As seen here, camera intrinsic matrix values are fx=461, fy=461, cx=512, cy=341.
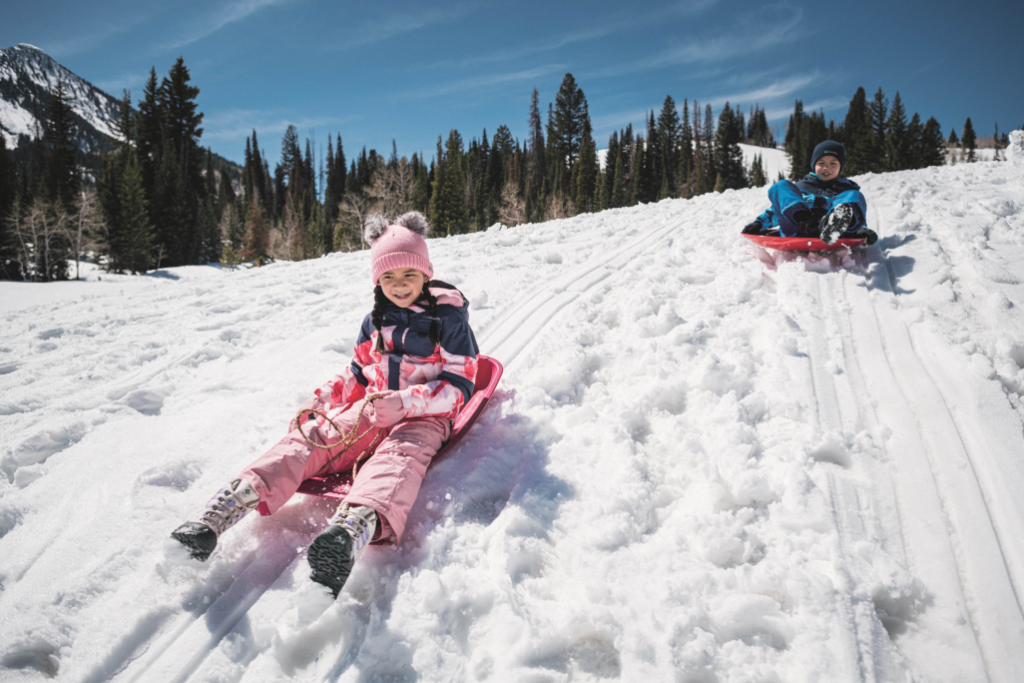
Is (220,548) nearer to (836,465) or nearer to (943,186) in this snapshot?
(836,465)

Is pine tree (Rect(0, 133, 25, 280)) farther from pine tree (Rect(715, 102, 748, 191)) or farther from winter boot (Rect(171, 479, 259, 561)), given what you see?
pine tree (Rect(715, 102, 748, 191))

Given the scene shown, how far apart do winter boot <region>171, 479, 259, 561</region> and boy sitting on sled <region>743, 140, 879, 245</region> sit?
427 cm

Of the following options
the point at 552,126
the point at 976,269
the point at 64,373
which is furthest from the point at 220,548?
the point at 552,126

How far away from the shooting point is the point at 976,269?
3.14 m

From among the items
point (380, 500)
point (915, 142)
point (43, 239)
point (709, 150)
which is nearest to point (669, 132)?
point (709, 150)

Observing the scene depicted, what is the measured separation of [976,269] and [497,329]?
333 centimetres

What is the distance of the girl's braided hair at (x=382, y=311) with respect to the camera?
2.23 m

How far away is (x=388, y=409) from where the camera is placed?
1972 millimetres

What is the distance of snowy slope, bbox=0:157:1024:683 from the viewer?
1.34 meters

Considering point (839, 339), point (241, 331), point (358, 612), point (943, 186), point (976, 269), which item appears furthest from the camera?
point (943, 186)

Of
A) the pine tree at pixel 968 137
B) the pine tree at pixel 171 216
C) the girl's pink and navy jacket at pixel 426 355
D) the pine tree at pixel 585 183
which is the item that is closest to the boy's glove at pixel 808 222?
the girl's pink and navy jacket at pixel 426 355

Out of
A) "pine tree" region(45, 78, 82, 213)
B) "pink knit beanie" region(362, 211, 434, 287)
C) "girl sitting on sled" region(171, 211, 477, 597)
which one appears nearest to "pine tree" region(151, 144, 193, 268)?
"pine tree" region(45, 78, 82, 213)

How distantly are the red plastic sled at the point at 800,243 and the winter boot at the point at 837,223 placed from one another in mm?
46

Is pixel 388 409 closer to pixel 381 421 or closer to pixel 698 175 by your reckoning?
pixel 381 421
